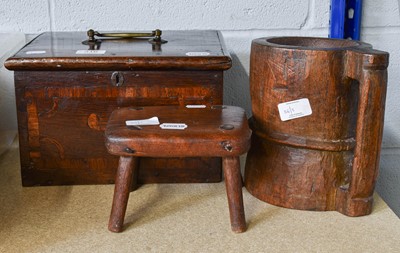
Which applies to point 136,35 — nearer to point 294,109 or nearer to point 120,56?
point 120,56

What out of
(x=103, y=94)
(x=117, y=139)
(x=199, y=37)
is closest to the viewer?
(x=117, y=139)

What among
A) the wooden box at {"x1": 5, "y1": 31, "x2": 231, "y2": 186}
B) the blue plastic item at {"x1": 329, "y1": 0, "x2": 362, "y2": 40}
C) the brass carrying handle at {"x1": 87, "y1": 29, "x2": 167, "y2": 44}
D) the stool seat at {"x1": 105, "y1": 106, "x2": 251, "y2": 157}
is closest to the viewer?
the stool seat at {"x1": 105, "y1": 106, "x2": 251, "y2": 157}

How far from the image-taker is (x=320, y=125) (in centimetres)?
71

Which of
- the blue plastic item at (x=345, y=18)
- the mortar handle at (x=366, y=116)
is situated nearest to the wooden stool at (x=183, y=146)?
the mortar handle at (x=366, y=116)

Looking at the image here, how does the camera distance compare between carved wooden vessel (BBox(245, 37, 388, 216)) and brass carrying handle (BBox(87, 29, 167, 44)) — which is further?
brass carrying handle (BBox(87, 29, 167, 44))

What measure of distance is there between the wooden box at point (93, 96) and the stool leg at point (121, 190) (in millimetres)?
130

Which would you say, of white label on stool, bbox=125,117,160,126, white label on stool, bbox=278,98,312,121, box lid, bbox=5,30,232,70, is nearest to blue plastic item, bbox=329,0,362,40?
box lid, bbox=5,30,232,70

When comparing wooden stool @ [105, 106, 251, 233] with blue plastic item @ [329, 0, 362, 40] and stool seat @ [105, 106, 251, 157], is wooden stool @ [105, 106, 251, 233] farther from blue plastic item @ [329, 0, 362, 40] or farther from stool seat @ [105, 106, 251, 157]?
blue plastic item @ [329, 0, 362, 40]

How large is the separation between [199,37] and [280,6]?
0.63 ft

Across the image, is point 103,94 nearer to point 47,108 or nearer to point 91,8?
point 47,108

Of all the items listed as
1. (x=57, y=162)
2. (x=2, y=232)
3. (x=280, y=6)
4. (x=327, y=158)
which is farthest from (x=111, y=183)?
(x=280, y=6)

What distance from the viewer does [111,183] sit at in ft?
2.70

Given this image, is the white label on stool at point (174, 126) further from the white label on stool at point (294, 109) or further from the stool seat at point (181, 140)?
the white label on stool at point (294, 109)

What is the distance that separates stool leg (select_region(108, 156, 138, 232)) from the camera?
67 cm
